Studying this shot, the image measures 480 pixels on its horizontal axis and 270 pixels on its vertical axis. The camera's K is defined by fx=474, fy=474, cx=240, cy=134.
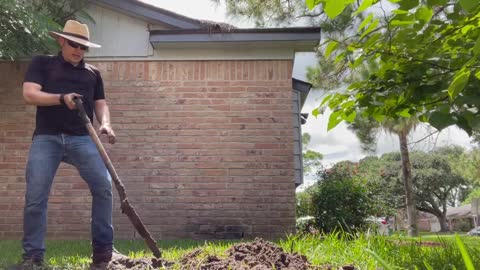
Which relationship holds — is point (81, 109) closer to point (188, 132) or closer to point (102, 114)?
point (102, 114)

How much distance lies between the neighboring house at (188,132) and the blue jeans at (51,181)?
331 cm

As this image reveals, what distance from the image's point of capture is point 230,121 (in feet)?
23.1

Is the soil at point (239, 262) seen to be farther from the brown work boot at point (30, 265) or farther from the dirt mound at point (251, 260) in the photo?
the brown work boot at point (30, 265)

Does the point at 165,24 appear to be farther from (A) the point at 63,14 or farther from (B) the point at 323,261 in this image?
(B) the point at 323,261

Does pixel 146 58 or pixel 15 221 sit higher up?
pixel 146 58

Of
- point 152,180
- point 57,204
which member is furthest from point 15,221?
point 152,180

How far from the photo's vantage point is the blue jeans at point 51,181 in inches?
132

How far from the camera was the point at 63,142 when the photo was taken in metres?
3.60

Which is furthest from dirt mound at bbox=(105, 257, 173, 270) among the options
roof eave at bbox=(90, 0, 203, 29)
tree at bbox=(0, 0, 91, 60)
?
roof eave at bbox=(90, 0, 203, 29)

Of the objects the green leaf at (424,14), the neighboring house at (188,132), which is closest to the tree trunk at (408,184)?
the neighboring house at (188,132)

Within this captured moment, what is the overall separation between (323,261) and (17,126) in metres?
5.51

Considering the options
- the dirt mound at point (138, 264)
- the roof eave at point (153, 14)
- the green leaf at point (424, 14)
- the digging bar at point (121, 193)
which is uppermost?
the roof eave at point (153, 14)

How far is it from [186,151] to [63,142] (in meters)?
3.46

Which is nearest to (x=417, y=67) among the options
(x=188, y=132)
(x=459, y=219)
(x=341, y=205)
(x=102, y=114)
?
(x=102, y=114)
